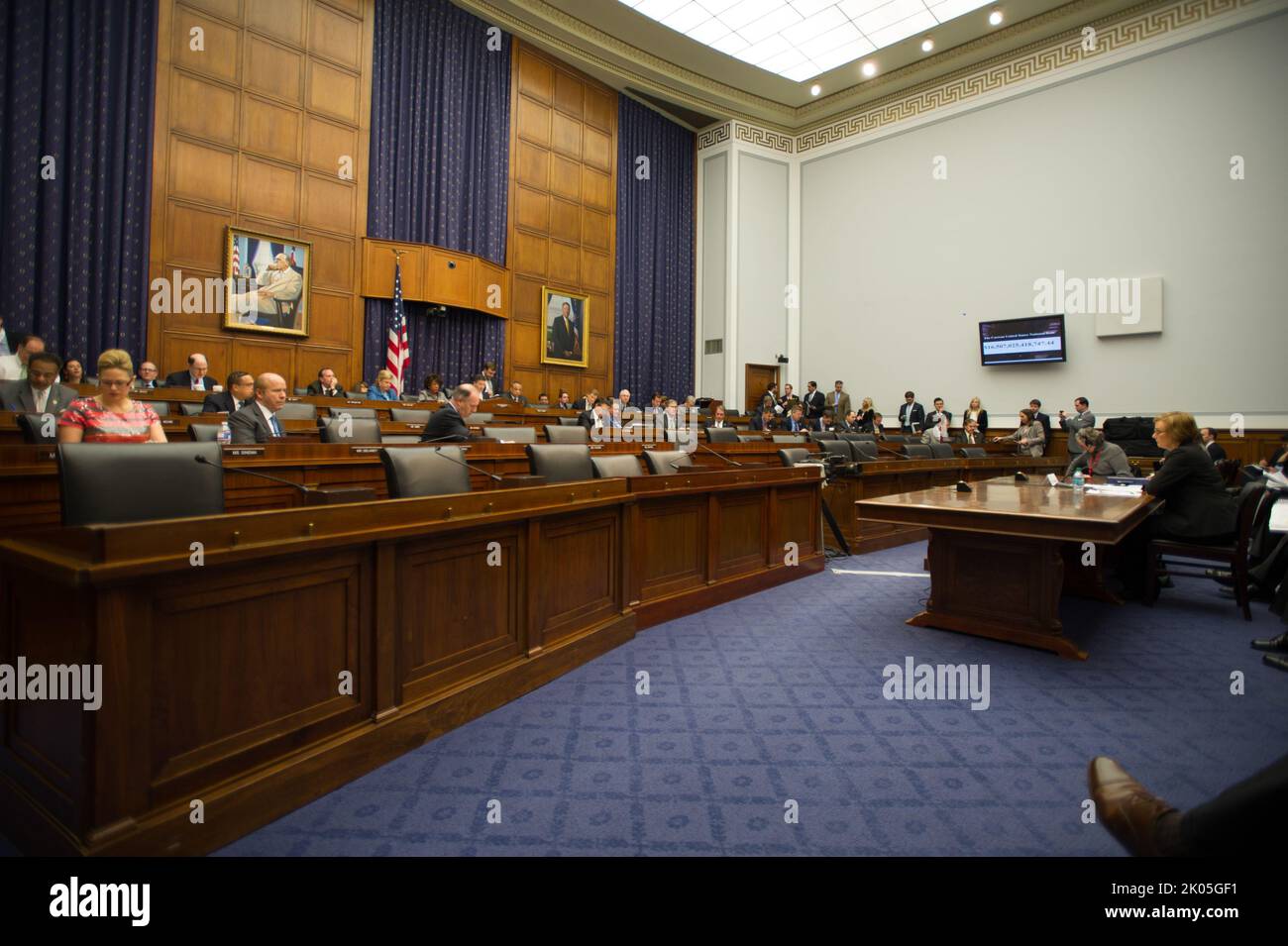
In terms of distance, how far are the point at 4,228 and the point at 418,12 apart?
18.1 ft

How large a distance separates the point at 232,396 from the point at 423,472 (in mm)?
2800

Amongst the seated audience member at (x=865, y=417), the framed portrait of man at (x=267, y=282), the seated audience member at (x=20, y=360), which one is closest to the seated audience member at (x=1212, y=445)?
the seated audience member at (x=865, y=417)

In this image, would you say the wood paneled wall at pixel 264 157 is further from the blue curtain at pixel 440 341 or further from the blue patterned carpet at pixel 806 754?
the blue patterned carpet at pixel 806 754

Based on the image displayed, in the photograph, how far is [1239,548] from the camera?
11.4ft

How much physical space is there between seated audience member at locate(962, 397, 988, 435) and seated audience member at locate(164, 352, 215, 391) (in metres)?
9.94

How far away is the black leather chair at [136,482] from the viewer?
66.0 inches

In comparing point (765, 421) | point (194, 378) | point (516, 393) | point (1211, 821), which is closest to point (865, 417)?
point (765, 421)

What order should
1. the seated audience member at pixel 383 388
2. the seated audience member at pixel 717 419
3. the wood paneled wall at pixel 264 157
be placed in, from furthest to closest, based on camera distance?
the seated audience member at pixel 717 419
the seated audience member at pixel 383 388
the wood paneled wall at pixel 264 157

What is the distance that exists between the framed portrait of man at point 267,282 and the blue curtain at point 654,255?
5.09 m

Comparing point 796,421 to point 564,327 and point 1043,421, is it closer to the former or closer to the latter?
point 1043,421

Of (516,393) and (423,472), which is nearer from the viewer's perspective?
(423,472)

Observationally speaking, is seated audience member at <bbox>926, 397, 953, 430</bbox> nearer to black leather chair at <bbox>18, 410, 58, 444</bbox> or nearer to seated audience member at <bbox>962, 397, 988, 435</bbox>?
seated audience member at <bbox>962, 397, 988, 435</bbox>
